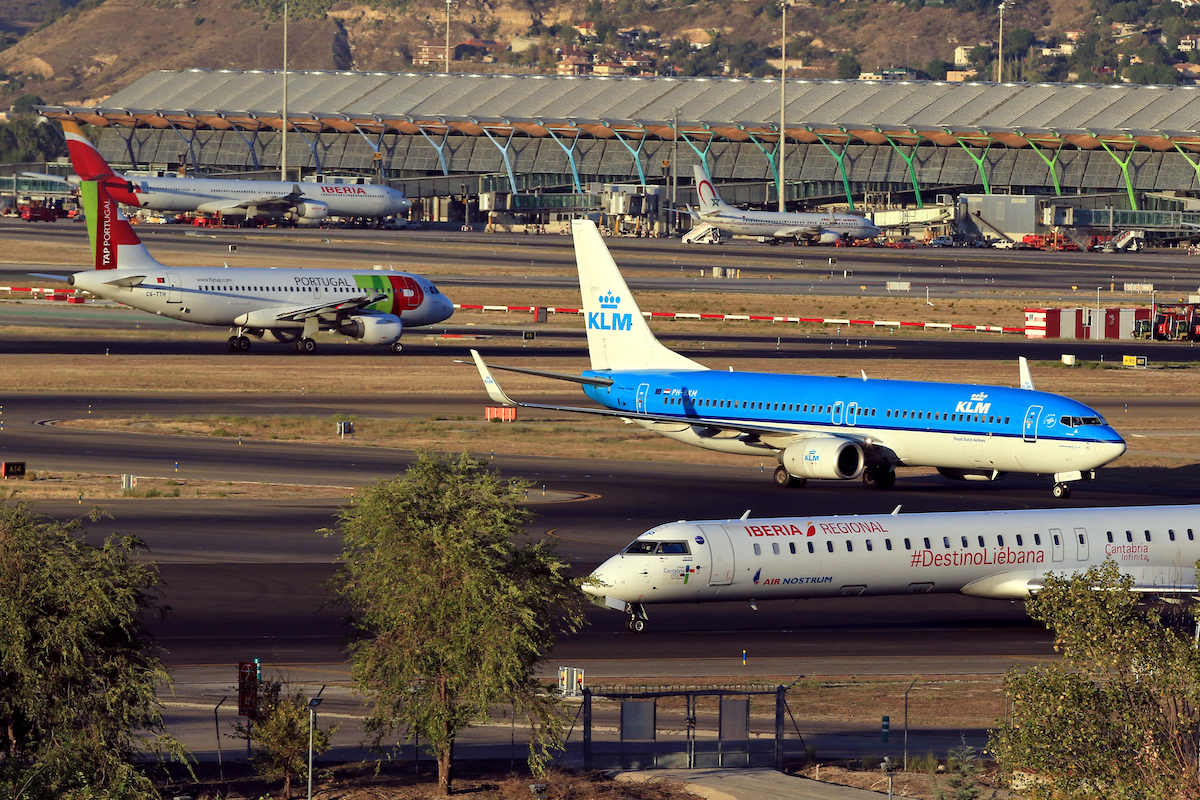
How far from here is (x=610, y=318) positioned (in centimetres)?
6506

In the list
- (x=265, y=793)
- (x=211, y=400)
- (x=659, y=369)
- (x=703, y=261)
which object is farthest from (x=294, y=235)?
(x=265, y=793)

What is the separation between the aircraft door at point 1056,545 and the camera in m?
43.3

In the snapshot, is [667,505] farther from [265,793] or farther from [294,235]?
[294,235]

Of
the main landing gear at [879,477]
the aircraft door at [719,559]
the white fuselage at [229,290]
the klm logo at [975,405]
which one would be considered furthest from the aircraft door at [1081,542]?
the white fuselage at [229,290]

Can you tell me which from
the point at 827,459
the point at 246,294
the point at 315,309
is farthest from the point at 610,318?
the point at 246,294

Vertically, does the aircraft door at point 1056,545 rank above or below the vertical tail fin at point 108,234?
below

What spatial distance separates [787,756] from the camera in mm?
31453

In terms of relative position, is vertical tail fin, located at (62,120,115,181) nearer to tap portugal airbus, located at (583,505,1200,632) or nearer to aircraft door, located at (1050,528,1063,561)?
tap portugal airbus, located at (583,505,1200,632)

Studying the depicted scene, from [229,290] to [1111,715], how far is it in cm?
8093

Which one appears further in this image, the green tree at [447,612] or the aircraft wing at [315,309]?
the aircraft wing at [315,309]

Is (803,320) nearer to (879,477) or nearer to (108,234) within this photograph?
(108,234)

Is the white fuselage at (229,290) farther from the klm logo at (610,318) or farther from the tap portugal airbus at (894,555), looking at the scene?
the tap portugal airbus at (894,555)

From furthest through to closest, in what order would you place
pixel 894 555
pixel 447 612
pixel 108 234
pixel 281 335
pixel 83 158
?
pixel 83 158 < pixel 281 335 < pixel 108 234 < pixel 894 555 < pixel 447 612

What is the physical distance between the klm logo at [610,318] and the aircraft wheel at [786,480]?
788 cm
